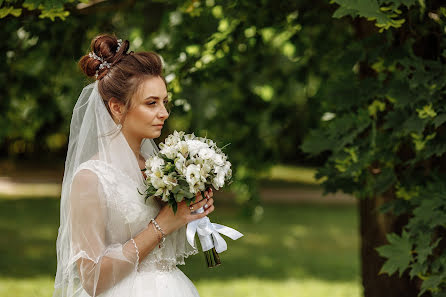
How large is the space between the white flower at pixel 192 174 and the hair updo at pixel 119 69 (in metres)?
0.46

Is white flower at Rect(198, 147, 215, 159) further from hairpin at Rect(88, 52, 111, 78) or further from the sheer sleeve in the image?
hairpin at Rect(88, 52, 111, 78)

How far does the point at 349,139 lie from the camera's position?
419cm

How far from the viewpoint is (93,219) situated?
2.77 m

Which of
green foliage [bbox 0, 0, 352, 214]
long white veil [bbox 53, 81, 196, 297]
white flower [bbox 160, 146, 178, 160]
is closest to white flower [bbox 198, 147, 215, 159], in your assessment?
white flower [bbox 160, 146, 178, 160]

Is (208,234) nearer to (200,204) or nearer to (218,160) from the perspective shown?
(200,204)

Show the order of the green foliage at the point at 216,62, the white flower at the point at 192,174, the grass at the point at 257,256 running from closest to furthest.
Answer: the white flower at the point at 192,174
the green foliage at the point at 216,62
the grass at the point at 257,256

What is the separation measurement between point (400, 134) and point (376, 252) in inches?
54.1

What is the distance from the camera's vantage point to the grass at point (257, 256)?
867cm

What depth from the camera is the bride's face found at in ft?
9.75

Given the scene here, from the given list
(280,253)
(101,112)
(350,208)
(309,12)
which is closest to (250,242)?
(280,253)

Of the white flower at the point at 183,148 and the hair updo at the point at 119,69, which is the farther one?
the hair updo at the point at 119,69

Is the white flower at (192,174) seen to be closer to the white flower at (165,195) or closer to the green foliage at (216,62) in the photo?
the white flower at (165,195)

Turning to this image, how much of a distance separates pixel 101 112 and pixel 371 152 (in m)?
1.92

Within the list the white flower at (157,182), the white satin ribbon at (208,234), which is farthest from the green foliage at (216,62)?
the white satin ribbon at (208,234)
